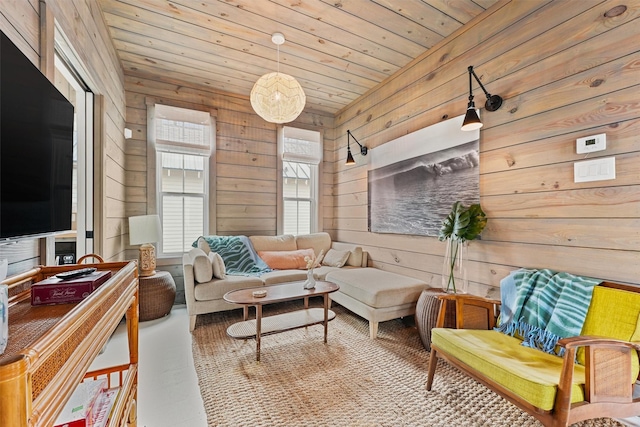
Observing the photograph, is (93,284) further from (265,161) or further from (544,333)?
(265,161)

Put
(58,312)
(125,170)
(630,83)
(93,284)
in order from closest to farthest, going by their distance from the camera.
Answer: (58,312) < (93,284) < (630,83) < (125,170)

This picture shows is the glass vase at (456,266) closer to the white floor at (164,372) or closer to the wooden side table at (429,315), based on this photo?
the wooden side table at (429,315)

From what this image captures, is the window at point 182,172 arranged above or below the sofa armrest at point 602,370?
above

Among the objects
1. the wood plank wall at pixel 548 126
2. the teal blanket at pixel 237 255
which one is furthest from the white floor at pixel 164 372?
the wood plank wall at pixel 548 126

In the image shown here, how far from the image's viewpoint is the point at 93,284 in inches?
40.8

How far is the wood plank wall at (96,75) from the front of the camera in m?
1.22

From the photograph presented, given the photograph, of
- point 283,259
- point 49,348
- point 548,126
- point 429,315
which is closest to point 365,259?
point 283,259

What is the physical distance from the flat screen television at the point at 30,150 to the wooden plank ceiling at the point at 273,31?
166 cm

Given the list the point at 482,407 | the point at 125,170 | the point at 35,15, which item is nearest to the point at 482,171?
the point at 482,407

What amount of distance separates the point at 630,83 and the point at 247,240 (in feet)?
11.8

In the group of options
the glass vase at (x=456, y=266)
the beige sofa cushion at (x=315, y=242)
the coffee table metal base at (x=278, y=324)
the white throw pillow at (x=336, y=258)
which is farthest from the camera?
the beige sofa cushion at (x=315, y=242)

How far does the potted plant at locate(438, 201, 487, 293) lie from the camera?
2.30 metres

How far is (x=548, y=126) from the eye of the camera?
197 cm

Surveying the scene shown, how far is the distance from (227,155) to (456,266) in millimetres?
3135
